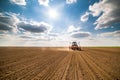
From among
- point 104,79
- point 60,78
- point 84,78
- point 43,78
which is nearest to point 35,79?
point 43,78

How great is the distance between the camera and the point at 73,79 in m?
5.35

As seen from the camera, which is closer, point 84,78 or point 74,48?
point 84,78

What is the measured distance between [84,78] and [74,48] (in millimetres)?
27818

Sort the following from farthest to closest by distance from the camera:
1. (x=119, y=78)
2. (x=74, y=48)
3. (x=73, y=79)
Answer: (x=74, y=48), (x=119, y=78), (x=73, y=79)

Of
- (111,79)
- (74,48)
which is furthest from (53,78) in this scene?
(74,48)

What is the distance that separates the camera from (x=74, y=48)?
33.1 m

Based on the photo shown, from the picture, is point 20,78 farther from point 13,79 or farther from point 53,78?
point 53,78

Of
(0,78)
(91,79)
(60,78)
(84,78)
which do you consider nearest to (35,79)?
(60,78)

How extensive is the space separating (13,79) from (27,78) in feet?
2.44

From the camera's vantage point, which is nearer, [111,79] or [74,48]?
[111,79]

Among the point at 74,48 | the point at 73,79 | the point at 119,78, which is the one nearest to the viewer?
the point at 73,79

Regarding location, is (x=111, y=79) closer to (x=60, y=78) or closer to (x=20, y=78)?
(x=60, y=78)

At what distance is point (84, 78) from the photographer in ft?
18.2

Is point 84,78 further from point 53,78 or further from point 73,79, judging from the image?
point 53,78
